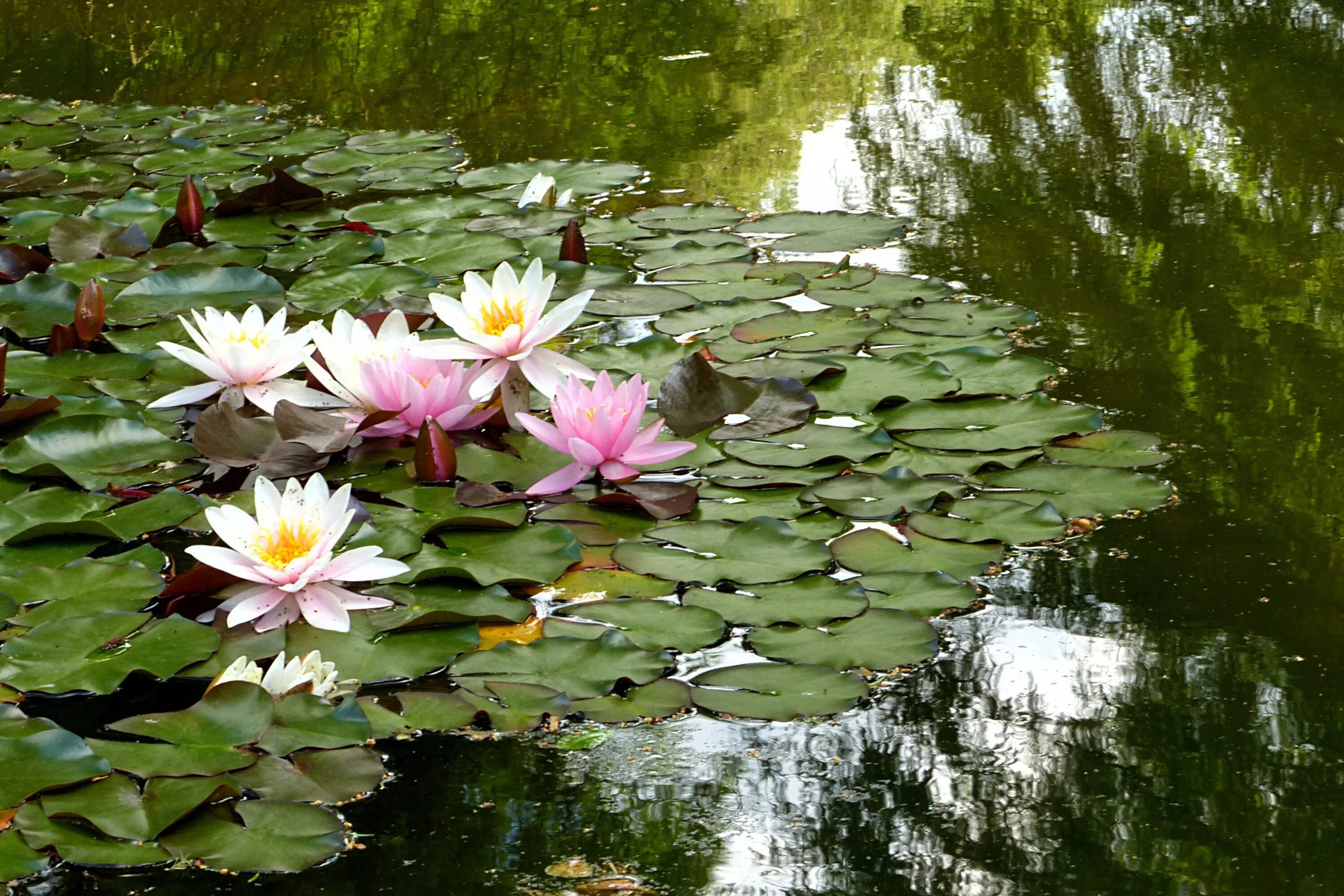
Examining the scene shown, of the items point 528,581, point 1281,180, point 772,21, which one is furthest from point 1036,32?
point 528,581

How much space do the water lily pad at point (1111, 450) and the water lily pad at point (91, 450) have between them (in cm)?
163

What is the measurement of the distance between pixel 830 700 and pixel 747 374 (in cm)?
111

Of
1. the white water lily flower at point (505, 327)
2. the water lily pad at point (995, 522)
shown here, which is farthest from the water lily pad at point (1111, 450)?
the white water lily flower at point (505, 327)

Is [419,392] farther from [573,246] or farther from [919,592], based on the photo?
[573,246]

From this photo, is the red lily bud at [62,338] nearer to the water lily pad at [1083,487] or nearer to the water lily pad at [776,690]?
the water lily pad at [776,690]

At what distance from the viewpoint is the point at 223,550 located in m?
1.87

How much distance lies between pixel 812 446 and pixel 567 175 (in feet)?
6.61

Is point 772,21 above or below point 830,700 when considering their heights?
above

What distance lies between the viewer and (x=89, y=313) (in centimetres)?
280

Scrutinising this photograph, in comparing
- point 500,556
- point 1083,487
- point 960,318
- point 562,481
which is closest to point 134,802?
point 500,556

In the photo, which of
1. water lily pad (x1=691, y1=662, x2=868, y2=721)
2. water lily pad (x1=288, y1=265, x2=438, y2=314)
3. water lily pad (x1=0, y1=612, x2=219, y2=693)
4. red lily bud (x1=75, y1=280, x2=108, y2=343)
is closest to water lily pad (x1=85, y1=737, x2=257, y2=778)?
water lily pad (x1=0, y1=612, x2=219, y2=693)

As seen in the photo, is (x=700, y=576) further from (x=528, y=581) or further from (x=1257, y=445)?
(x=1257, y=445)

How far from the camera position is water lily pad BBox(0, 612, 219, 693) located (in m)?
1.75

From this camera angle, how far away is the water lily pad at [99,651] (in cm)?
175
